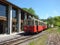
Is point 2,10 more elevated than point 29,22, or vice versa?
point 2,10

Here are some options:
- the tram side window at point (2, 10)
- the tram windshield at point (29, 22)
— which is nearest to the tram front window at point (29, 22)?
the tram windshield at point (29, 22)

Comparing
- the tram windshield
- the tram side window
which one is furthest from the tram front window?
the tram side window

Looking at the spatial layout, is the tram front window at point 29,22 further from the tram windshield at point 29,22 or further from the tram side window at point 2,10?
the tram side window at point 2,10

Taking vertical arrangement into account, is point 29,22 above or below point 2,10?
below

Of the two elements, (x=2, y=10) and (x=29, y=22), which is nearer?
(x=29, y=22)

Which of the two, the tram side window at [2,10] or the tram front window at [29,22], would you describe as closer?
the tram front window at [29,22]

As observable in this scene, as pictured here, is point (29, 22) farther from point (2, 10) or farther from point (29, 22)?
point (2, 10)

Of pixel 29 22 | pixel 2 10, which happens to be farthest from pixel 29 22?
pixel 2 10

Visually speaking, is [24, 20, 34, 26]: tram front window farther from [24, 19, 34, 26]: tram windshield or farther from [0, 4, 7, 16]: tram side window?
[0, 4, 7, 16]: tram side window

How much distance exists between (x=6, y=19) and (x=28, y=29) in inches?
254

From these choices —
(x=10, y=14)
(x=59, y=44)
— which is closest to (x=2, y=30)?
(x=10, y=14)

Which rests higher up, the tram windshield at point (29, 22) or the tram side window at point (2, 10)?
the tram side window at point (2, 10)

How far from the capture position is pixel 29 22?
100 ft

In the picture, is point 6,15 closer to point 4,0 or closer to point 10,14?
point 10,14
